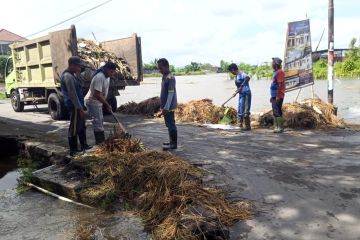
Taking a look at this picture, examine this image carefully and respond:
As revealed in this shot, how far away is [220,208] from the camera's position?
394 centimetres

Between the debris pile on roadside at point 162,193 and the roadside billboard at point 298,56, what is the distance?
229 inches

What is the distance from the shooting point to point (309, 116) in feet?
28.9

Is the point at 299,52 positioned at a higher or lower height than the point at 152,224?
higher

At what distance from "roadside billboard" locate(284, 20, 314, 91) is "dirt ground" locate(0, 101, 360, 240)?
2088 millimetres

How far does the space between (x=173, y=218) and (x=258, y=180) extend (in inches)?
65.4

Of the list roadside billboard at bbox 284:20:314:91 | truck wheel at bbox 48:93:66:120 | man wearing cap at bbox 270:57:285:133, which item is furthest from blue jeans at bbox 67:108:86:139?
roadside billboard at bbox 284:20:314:91

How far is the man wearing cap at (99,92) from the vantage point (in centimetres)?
627

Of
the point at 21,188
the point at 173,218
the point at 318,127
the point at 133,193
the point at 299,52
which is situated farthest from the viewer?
the point at 299,52

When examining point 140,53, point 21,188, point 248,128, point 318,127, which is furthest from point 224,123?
point 21,188

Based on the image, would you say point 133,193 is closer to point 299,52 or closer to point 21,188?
point 21,188

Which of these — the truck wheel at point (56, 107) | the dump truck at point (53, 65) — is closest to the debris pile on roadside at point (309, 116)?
the dump truck at point (53, 65)

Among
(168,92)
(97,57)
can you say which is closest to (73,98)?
(168,92)

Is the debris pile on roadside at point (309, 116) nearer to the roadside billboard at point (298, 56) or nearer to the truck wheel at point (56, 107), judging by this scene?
the roadside billboard at point (298, 56)

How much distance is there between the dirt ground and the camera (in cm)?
369
